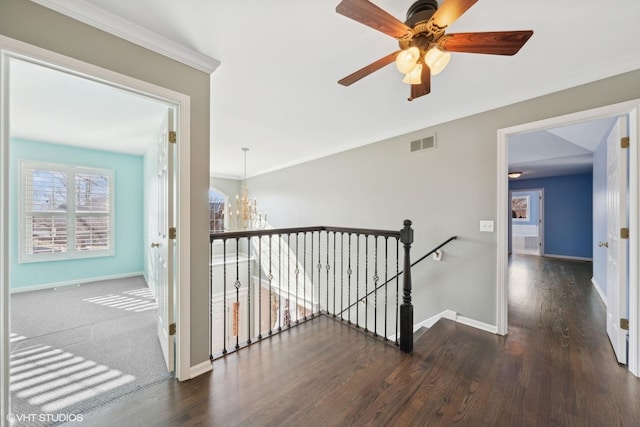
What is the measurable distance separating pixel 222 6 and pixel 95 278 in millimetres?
5345

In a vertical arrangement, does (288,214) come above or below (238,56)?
below

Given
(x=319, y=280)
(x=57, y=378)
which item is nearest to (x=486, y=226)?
(x=319, y=280)

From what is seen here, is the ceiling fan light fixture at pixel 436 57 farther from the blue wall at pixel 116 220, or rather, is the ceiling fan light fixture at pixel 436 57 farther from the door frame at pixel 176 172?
the blue wall at pixel 116 220

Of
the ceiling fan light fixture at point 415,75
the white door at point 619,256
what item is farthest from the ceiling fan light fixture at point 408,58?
the white door at point 619,256

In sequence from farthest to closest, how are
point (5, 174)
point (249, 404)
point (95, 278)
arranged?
point (95, 278)
point (249, 404)
point (5, 174)

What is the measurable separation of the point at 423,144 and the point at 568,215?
6.53m

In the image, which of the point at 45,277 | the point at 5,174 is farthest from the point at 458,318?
the point at 45,277

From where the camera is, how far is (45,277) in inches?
158

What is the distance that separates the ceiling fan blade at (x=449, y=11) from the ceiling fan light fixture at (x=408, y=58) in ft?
0.44

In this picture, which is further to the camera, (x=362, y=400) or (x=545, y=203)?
(x=545, y=203)

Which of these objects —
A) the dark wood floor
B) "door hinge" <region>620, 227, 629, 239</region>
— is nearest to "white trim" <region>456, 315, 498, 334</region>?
the dark wood floor

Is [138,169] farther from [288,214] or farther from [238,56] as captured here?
[238,56]

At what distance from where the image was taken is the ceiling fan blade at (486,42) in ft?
3.87

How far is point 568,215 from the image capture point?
6.55 m
